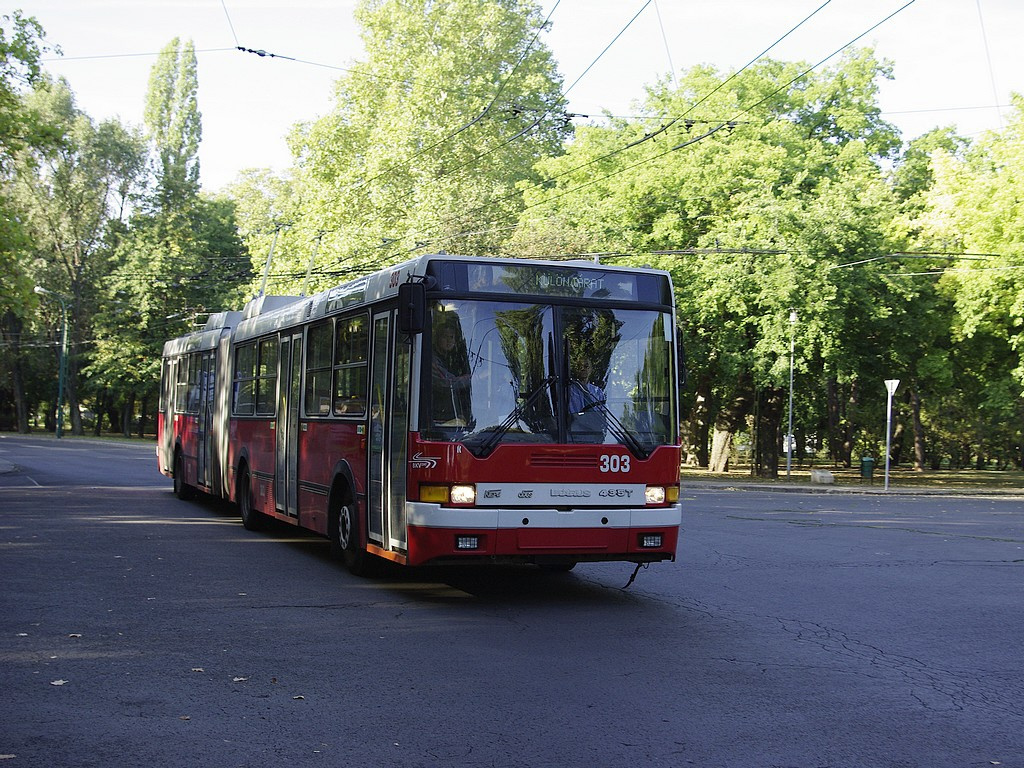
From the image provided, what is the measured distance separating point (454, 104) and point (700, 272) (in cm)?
1613

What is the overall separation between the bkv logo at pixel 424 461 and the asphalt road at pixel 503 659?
1206 millimetres

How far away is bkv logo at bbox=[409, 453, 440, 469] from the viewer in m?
10.0

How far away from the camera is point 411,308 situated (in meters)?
10.1

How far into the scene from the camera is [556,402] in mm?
10391

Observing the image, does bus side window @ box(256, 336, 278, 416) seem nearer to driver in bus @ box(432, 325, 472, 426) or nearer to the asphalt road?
the asphalt road

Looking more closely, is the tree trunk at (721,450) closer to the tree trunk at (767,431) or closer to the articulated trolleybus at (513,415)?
the tree trunk at (767,431)

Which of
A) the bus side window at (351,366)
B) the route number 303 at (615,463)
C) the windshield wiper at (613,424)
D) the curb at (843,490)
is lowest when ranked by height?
the curb at (843,490)

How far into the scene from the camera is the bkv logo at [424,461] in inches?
396

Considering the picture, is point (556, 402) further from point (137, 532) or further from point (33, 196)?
point (33, 196)

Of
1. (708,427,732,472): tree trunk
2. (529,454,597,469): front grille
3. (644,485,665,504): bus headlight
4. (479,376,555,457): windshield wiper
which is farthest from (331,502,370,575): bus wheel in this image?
(708,427,732,472): tree trunk

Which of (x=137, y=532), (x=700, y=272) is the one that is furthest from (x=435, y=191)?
(x=137, y=532)

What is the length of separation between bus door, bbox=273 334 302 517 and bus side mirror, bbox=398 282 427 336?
4.44 metres

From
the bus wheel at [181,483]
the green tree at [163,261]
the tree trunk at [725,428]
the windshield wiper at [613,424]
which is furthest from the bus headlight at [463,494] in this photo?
the green tree at [163,261]

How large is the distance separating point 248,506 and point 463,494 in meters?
7.51
